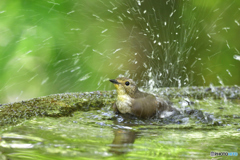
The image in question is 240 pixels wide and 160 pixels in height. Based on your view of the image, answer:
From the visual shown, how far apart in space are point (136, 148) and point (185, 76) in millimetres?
5355

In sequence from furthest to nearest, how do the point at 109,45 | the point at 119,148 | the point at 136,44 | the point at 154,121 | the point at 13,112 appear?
the point at 136,44 → the point at 109,45 → the point at 154,121 → the point at 13,112 → the point at 119,148

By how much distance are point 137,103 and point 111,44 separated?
3.30 metres

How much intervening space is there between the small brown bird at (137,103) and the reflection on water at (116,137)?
14cm

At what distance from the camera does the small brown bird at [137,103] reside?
386cm

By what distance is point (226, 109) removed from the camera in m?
4.16

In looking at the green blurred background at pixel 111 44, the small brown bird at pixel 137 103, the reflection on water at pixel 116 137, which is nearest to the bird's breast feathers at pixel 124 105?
the small brown bird at pixel 137 103

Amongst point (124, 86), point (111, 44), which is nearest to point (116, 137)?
point (124, 86)

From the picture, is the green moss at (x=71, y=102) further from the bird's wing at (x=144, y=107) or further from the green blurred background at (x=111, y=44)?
the green blurred background at (x=111, y=44)

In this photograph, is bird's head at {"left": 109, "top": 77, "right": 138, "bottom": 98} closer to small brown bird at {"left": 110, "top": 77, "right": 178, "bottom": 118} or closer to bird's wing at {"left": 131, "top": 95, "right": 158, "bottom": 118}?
small brown bird at {"left": 110, "top": 77, "right": 178, "bottom": 118}

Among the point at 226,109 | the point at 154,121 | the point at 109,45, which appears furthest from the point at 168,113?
the point at 109,45

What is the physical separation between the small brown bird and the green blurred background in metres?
1.28

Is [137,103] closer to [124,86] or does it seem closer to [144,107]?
[144,107]

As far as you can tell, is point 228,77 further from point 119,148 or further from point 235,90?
point 119,148

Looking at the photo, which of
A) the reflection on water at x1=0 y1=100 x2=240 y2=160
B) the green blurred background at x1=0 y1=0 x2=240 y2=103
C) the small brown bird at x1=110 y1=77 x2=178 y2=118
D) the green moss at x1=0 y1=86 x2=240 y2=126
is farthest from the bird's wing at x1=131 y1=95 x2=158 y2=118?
the green blurred background at x1=0 y1=0 x2=240 y2=103
